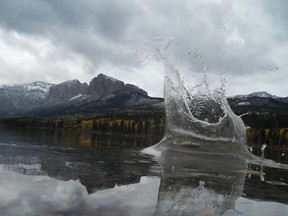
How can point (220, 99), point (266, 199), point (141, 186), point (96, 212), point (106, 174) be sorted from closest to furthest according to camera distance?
point (96, 212)
point (266, 199)
point (141, 186)
point (106, 174)
point (220, 99)

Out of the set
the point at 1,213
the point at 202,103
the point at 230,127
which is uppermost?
the point at 202,103

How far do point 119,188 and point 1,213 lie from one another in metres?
7.10

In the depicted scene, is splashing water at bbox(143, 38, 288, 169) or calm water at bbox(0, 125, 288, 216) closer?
calm water at bbox(0, 125, 288, 216)

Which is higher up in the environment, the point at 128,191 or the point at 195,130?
the point at 195,130

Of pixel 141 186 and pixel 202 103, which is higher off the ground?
pixel 202 103

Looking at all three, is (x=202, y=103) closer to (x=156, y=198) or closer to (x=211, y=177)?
(x=211, y=177)

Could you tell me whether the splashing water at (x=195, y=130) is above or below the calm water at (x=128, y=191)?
above

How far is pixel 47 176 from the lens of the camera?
19656 mm

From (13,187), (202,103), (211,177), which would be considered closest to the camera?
(13,187)

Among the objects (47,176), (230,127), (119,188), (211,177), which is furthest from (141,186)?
(230,127)

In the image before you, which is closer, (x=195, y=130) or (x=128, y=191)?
(x=128, y=191)

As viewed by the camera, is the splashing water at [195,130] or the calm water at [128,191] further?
the splashing water at [195,130]

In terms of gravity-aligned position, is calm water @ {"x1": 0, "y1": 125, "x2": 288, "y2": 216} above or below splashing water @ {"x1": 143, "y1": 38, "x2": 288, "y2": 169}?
below

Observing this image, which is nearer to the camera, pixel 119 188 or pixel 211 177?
pixel 119 188
